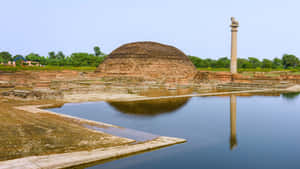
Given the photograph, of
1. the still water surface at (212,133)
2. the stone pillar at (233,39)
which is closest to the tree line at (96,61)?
the stone pillar at (233,39)

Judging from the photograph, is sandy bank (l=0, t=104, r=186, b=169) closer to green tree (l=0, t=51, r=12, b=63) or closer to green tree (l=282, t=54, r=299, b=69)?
green tree (l=282, t=54, r=299, b=69)

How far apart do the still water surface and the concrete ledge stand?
267mm

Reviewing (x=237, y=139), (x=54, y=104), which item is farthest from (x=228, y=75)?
(x=237, y=139)

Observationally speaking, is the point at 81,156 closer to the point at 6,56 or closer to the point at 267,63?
the point at 267,63

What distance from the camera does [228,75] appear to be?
124 ft

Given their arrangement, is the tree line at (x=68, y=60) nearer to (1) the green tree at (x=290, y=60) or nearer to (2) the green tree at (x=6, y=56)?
(2) the green tree at (x=6, y=56)

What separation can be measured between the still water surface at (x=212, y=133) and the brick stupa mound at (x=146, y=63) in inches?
1117

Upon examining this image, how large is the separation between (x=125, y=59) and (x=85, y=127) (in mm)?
35920

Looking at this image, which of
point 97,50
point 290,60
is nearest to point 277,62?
point 290,60

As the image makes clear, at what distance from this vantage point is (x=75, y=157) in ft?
20.9

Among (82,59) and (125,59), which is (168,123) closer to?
(125,59)

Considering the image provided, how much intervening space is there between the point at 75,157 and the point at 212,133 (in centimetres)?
465

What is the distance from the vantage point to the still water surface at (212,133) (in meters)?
6.44

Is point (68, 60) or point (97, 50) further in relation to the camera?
point (97, 50)
